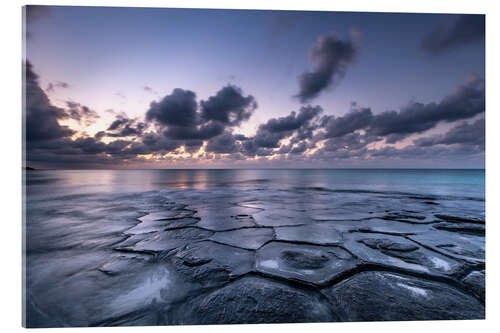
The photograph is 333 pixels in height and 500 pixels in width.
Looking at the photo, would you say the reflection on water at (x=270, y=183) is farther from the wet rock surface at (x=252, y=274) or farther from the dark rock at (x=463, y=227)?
the wet rock surface at (x=252, y=274)

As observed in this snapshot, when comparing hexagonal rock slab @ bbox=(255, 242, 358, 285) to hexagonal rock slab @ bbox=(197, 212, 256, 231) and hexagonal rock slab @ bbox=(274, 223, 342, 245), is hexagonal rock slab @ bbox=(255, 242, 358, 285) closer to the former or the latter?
hexagonal rock slab @ bbox=(274, 223, 342, 245)

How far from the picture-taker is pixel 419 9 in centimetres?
215

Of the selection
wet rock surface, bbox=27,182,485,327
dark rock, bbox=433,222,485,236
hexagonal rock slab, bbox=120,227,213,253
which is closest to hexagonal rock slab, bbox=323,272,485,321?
wet rock surface, bbox=27,182,485,327

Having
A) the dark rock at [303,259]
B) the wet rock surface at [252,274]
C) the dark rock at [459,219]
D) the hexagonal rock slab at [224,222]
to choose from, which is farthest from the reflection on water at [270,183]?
the dark rock at [303,259]

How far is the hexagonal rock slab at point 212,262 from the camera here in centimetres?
153

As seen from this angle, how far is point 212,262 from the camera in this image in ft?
5.76

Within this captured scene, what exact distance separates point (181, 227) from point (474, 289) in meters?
2.86

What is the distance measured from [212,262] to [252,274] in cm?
40

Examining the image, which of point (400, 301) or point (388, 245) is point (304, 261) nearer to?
point (400, 301)

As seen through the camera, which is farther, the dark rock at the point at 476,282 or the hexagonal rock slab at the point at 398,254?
the hexagonal rock slab at the point at 398,254

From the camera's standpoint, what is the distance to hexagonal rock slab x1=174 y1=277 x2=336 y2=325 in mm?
1183

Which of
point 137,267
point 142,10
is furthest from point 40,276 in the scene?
point 142,10

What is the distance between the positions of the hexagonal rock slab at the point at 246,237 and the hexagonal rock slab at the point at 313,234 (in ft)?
0.50

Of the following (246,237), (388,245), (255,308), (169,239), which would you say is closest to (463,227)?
(388,245)
